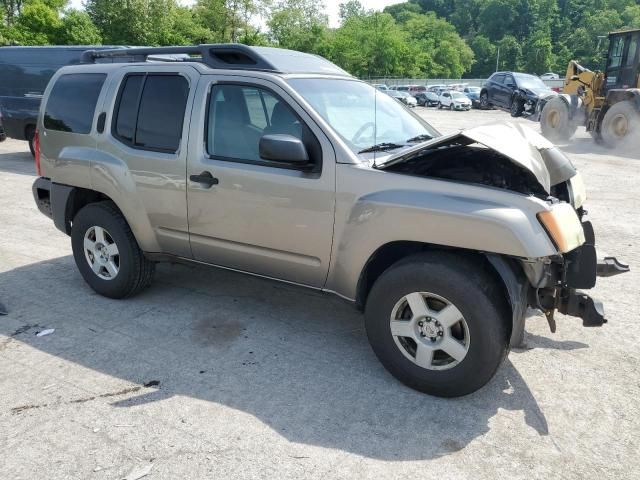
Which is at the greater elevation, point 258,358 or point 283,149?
point 283,149

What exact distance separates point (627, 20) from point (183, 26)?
87.0 meters

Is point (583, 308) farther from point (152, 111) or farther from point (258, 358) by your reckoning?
point (152, 111)

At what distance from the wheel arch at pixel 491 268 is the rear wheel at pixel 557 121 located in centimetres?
1432

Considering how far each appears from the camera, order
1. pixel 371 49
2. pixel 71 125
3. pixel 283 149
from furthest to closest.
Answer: pixel 371 49, pixel 71 125, pixel 283 149

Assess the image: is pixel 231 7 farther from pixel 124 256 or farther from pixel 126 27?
pixel 124 256

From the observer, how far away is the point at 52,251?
19.9 ft

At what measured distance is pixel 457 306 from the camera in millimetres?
3016

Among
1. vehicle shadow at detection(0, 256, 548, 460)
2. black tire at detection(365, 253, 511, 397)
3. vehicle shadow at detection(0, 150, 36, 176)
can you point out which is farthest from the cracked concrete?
vehicle shadow at detection(0, 150, 36, 176)

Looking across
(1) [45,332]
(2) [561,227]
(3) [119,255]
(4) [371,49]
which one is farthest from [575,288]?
(4) [371,49]

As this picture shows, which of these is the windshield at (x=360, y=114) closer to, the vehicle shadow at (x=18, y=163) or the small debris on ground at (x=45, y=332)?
the small debris on ground at (x=45, y=332)

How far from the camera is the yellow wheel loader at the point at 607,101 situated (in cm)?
1406

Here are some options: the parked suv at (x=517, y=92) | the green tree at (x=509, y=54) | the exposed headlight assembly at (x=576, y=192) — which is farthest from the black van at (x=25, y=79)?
the green tree at (x=509, y=54)

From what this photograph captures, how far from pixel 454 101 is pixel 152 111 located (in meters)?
35.6

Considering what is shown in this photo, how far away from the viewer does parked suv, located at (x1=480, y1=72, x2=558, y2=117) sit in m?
21.8
